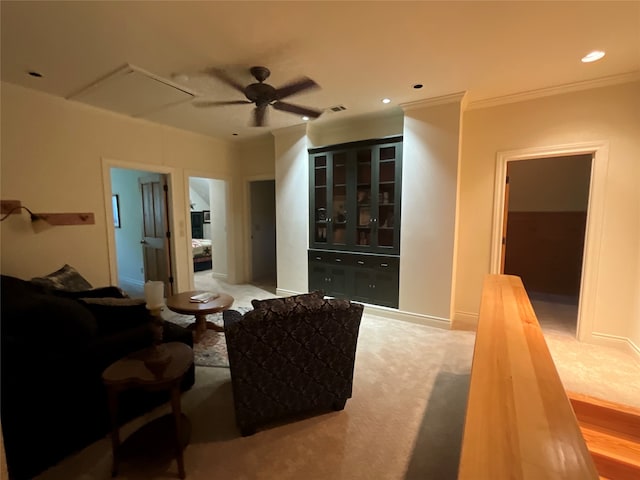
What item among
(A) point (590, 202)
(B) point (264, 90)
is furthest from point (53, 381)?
(A) point (590, 202)

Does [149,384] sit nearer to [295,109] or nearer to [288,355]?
[288,355]

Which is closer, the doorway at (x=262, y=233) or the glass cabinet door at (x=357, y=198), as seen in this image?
the glass cabinet door at (x=357, y=198)

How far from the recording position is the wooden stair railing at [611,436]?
1261 mm

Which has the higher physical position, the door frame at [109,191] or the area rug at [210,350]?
the door frame at [109,191]

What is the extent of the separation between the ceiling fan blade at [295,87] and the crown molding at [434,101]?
162cm

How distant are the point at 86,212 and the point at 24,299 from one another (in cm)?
204

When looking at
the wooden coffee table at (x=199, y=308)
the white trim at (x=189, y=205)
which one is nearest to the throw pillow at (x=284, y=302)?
the wooden coffee table at (x=199, y=308)

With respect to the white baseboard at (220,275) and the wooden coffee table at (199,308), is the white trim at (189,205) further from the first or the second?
the wooden coffee table at (199,308)

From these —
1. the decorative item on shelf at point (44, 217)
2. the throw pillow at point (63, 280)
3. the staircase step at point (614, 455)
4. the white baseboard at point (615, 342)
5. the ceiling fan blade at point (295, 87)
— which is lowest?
the white baseboard at point (615, 342)

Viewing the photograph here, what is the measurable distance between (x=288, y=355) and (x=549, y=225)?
534 centimetres

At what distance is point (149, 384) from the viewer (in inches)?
60.7

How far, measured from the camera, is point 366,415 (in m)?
2.11

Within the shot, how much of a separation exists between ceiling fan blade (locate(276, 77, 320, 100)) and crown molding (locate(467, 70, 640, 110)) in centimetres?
227

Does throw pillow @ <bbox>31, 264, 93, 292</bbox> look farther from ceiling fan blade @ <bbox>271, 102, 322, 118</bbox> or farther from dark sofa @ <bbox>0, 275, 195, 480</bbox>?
ceiling fan blade @ <bbox>271, 102, 322, 118</bbox>
